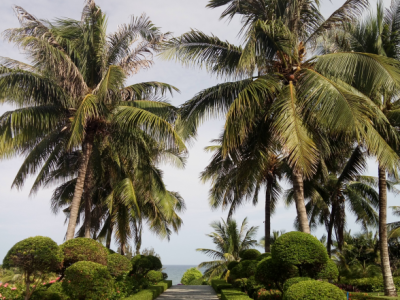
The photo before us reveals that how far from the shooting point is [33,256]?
798cm

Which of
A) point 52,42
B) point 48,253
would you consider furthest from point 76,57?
point 48,253

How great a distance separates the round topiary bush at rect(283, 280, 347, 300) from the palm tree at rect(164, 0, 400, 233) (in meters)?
2.56

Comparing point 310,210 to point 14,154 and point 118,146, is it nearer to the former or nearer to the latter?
point 118,146

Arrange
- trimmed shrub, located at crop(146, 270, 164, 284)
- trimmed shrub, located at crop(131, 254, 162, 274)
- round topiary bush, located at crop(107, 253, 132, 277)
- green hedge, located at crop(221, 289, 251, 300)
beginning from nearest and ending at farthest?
green hedge, located at crop(221, 289, 251, 300) → round topiary bush, located at crop(107, 253, 132, 277) → trimmed shrub, located at crop(131, 254, 162, 274) → trimmed shrub, located at crop(146, 270, 164, 284)

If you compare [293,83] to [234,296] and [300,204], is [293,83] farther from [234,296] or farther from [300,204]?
[234,296]

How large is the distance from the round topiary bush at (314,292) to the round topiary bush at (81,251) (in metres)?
5.48

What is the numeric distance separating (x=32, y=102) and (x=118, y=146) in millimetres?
3300

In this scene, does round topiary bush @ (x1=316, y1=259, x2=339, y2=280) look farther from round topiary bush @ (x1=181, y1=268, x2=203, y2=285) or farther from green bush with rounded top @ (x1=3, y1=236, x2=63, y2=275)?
round topiary bush @ (x1=181, y1=268, x2=203, y2=285)

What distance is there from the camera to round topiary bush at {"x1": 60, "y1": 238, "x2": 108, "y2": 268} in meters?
9.56

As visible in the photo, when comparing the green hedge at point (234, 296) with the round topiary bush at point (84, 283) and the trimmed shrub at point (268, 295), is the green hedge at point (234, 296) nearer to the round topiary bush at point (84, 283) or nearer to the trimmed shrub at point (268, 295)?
the trimmed shrub at point (268, 295)

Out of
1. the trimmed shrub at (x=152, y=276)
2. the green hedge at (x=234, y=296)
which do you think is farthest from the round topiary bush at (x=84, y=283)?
the trimmed shrub at (x=152, y=276)

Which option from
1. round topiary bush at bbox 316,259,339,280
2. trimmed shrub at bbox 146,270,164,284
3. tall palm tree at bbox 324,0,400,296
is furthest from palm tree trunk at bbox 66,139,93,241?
tall palm tree at bbox 324,0,400,296

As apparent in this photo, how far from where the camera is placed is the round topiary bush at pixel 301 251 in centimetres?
822

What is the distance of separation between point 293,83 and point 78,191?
7503 millimetres
